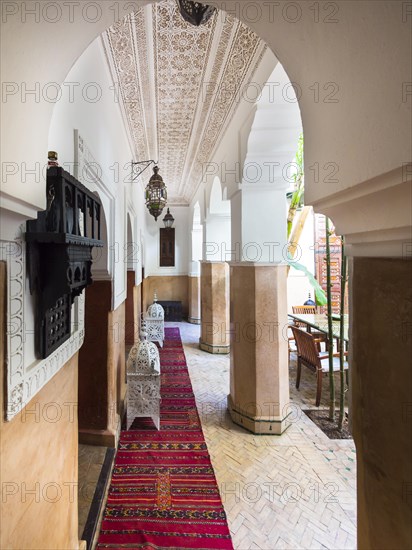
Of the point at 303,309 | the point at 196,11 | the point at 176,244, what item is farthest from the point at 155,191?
the point at 176,244

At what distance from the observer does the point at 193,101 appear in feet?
11.0

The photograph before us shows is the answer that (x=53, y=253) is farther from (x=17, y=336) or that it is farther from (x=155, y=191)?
(x=155, y=191)

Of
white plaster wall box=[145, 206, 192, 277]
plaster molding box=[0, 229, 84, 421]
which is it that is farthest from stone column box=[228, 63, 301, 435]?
white plaster wall box=[145, 206, 192, 277]

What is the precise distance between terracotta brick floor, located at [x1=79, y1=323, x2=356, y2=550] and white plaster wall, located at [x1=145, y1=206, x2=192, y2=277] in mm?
6890

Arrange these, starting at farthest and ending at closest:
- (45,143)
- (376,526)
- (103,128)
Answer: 1. (103,128)
2. (45,143)
3. (376,526)

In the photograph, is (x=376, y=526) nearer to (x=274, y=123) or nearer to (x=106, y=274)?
(x=106, y=274)

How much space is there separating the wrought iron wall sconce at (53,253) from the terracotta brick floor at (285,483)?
1.79 metres

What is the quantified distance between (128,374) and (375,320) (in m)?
2.97

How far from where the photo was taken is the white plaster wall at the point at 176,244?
10.4 m

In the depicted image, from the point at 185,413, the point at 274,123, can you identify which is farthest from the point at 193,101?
the point at 185,413

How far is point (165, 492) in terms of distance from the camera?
96.6 inches

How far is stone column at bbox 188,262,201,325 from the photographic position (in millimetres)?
9552

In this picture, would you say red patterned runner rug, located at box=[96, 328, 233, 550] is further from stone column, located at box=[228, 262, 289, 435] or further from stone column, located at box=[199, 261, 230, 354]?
stone column, located at box=[199, 261, 230, 354]

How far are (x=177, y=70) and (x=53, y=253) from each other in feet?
7.95
